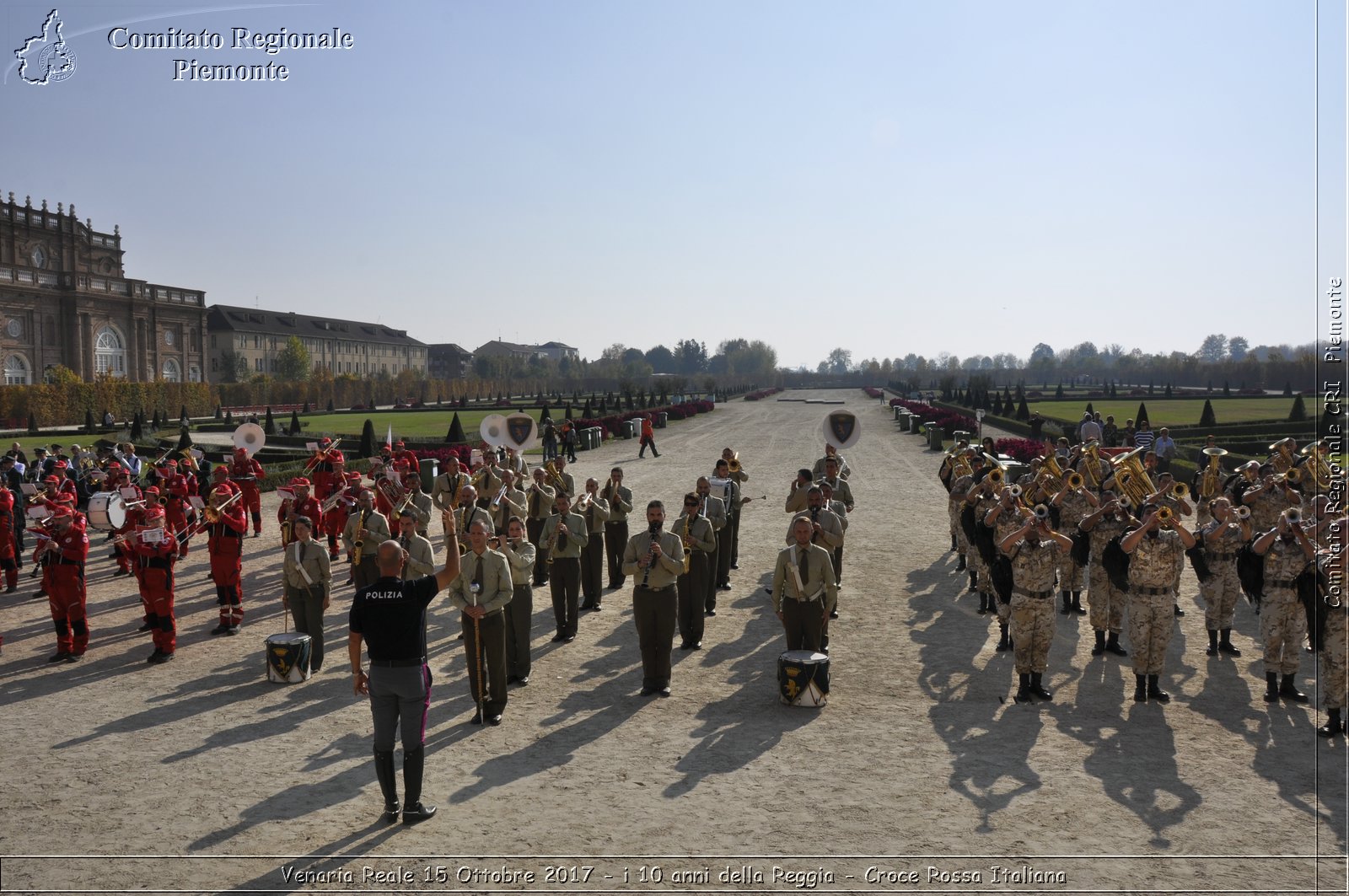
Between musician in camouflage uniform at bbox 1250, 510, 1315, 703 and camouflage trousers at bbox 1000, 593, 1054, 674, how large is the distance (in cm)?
220

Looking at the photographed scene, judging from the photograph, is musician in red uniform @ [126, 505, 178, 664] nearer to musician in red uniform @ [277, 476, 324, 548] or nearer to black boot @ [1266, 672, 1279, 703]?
musician in red uniform @ [277, 476, 324, 548]

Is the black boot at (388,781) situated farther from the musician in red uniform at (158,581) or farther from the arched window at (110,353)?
the arched window at (110,353)

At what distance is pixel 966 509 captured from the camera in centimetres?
1348

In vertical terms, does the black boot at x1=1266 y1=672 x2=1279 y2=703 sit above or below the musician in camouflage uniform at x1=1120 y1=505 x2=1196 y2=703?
below

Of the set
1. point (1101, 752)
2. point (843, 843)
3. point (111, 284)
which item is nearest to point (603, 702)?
point (843, 843)

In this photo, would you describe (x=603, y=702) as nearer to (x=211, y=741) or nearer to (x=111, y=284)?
(x=211, y=741)

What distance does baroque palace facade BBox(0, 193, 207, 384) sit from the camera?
80562mm

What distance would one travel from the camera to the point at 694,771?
7.80 meters

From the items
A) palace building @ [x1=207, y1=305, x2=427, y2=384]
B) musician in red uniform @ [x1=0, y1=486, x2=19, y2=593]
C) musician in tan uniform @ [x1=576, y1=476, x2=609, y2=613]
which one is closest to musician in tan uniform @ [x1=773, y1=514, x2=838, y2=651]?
musician in tan uniform @ [x1=576, y1=476, x2=609, y2=613]

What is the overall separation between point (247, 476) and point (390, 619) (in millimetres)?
12241

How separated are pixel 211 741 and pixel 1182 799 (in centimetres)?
822

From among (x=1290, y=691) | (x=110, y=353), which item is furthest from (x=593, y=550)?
(x=110, y=353)

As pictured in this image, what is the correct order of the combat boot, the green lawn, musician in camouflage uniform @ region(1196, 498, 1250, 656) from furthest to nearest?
the green lawn < the combat boot < musician in camouflage uniform @ region(1196, 498, 1250, 656)

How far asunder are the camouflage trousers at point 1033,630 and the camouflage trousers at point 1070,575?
12.1 ft
